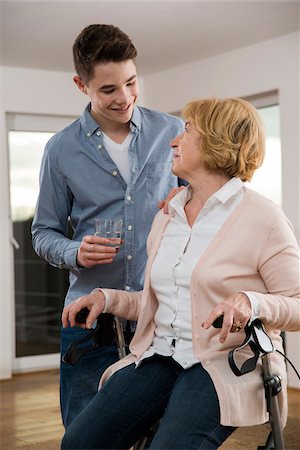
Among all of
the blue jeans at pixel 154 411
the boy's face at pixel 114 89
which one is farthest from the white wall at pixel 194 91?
the blue jeans at pixel 154 411

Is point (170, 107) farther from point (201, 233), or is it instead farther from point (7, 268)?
point (201, 233)

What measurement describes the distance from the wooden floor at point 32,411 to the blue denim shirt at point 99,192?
2092 millimetres

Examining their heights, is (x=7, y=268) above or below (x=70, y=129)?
below

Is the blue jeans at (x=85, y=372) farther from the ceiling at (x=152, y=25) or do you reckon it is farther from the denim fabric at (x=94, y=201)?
the ceiling at (x=152, y=25)

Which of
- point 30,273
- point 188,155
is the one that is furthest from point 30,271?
point 188,155

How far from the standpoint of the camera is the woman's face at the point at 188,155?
2.42m

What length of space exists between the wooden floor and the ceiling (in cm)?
265

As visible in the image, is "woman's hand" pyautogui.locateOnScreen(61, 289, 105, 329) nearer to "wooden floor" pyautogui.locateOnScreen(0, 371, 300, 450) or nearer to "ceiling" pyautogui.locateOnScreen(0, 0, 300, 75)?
"wooden floor" pyautogui.locateOnScreen(0, 371, 300, 450)

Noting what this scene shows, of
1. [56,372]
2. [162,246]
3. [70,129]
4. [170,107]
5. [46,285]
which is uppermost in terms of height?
[170,107]

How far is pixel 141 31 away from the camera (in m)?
5.98

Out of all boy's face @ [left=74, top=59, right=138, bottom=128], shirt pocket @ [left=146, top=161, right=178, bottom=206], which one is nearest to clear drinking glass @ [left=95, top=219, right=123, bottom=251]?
shirt pocket @ [left=146, top=161, right=178, bottom=206]

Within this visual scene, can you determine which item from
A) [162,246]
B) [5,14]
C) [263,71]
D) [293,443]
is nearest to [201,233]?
[162,246]

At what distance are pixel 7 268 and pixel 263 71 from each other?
8.93 feet

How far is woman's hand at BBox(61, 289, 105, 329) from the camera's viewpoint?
2.46m
